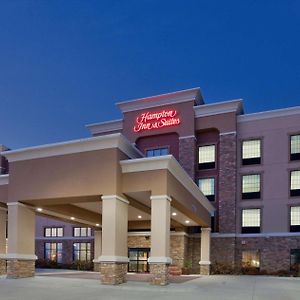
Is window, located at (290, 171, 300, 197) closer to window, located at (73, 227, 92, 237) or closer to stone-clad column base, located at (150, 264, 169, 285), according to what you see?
stone-clad column base, located at (150, 264, 169, 285)

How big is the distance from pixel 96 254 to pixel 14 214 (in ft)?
40.1

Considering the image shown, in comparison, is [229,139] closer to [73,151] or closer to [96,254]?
[96,254]

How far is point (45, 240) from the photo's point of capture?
135ft

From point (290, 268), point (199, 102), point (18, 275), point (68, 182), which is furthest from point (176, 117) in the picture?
point (18, 275)

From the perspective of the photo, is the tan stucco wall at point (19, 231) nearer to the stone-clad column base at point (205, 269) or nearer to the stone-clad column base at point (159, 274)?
the stone-clad column base at point (159, 274)

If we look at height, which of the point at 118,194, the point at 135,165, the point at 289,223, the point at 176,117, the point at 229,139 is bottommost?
the point at 289,223

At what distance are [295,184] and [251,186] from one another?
349cm

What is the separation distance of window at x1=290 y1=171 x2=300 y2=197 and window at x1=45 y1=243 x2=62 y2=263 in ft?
77.0

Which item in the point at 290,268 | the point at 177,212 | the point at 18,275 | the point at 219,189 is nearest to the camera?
the point at 18,275

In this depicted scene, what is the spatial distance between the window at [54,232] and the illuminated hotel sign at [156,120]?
13591 millimetres

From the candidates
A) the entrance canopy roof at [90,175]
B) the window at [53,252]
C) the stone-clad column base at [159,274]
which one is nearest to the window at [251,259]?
the entrance canopy roof at [90,175]

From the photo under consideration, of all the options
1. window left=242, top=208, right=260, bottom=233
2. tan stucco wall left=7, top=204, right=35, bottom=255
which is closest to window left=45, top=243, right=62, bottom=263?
window left=242, top=208, right=260, bottom=233

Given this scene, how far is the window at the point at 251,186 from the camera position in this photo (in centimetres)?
3281

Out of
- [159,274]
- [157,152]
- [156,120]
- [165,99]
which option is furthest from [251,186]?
[159,274]
